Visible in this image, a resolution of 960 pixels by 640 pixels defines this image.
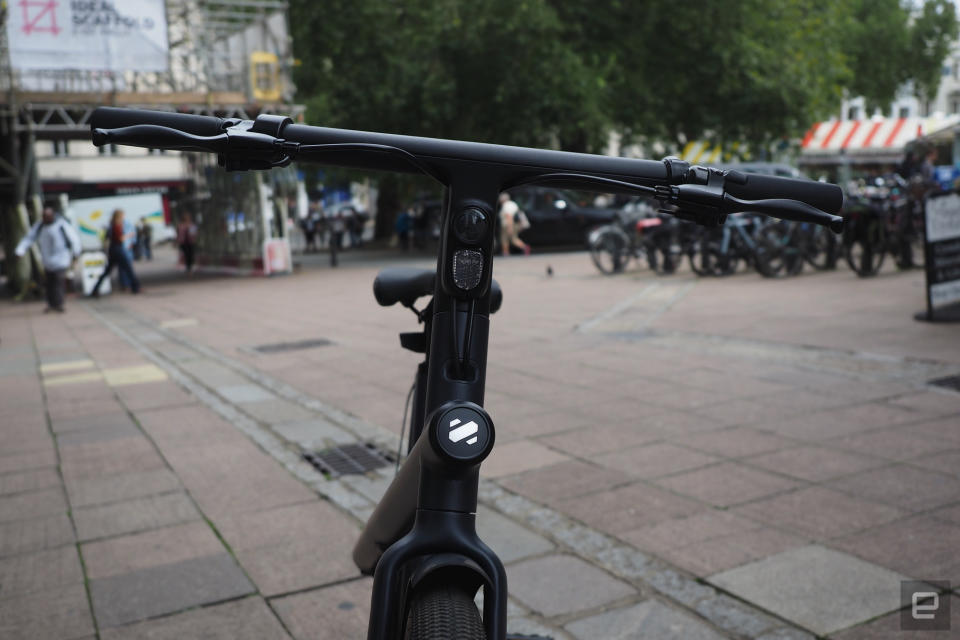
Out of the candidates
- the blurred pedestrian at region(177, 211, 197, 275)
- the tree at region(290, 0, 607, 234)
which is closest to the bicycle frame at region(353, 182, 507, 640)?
the tree at region(290, 0, 607, 234)

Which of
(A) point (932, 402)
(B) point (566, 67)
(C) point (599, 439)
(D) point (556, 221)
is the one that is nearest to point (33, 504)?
(C) point (599, 439)

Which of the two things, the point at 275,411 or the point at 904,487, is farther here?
the point at 275,411

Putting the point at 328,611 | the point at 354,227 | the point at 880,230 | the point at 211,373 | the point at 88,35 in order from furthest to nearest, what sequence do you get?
the point at 354,227 → the point at 88,35 → the point at 880,230 → the point at 211,373 → the point at 328,611

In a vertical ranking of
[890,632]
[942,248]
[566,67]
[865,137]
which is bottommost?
[890,632]

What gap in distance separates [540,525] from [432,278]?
2123 millimetres

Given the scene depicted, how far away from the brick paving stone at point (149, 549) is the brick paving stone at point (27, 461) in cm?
157

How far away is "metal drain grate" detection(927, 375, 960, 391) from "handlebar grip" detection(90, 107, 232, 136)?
5.85 meters

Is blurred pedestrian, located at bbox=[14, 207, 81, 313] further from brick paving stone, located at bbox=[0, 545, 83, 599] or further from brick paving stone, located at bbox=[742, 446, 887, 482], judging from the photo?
brick paving stone, located at bbox=[742, 446, 887, 482]

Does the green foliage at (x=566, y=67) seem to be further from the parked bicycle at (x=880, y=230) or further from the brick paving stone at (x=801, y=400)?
the brick paving stone at (x=801, y=400)

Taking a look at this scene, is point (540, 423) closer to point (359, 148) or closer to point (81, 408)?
point (81, 408)

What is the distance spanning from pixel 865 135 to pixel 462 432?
110ft

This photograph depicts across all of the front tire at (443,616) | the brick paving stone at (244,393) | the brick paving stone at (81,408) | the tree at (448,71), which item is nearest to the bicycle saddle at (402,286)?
the front tire at (443,616)

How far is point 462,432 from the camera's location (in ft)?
4.85

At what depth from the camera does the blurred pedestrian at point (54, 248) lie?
15.3 metres
